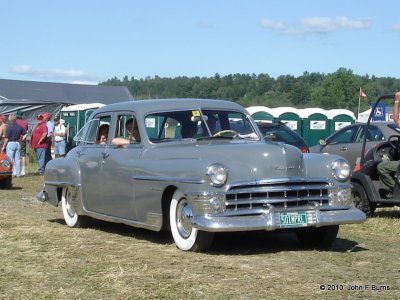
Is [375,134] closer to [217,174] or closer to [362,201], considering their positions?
[362,201]

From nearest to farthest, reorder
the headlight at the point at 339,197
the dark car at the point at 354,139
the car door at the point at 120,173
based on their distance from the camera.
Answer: the headlight at the point at 339,197 → the car door at the point at 120,173 → the dark car at the point at 354,139

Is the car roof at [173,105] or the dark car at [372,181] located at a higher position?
the car roof at [173,105]

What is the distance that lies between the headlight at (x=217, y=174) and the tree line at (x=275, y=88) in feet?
341

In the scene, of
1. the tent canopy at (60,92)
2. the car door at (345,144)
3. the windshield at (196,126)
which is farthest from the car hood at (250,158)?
the tent canopy at (60,92)

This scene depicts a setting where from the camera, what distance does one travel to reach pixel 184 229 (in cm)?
752

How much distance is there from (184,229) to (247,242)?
957 millimetres

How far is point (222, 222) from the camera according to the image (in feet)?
22.6

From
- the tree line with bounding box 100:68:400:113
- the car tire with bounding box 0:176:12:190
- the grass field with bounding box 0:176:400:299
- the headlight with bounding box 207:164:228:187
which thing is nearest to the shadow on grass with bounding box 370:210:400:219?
the grass field with bounding box 0:176:400:299

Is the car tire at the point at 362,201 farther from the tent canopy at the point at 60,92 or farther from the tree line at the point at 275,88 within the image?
the tree line at the point at 275,88

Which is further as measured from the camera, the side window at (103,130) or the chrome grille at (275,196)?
the side window at (103,130)

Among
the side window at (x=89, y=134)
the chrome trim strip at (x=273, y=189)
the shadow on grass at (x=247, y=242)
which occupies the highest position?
the side window at (x=89, y=134)

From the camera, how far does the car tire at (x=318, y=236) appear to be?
7738mm

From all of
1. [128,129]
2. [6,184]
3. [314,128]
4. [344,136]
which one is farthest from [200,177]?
[314,128]

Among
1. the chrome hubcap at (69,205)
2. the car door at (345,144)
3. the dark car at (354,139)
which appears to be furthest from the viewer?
the car door at (345,144)
